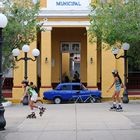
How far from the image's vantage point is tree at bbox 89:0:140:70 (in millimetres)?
24000

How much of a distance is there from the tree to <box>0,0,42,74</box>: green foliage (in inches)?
138

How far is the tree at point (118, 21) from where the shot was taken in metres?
24.0

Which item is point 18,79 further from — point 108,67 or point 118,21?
point 118,21

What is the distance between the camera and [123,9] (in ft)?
80.7

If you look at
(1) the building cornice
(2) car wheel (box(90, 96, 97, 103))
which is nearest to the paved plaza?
(2) car wheel (box(90, 96, 97, 103))

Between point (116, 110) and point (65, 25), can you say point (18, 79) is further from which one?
point (116, 110)

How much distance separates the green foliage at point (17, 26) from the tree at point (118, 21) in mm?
3500

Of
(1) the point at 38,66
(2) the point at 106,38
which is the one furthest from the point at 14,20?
(1) the point at 38,66

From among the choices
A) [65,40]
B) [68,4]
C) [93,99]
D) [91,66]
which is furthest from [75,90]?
[65,40]

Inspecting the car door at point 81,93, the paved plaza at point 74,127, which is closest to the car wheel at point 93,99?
the car door at point 81,93

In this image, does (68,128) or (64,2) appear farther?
(64,2)

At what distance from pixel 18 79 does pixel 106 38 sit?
10.7 m

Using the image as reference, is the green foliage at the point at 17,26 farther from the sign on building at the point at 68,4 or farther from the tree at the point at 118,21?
the sign on building at the point at 68,4

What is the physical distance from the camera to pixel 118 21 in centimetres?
2500
